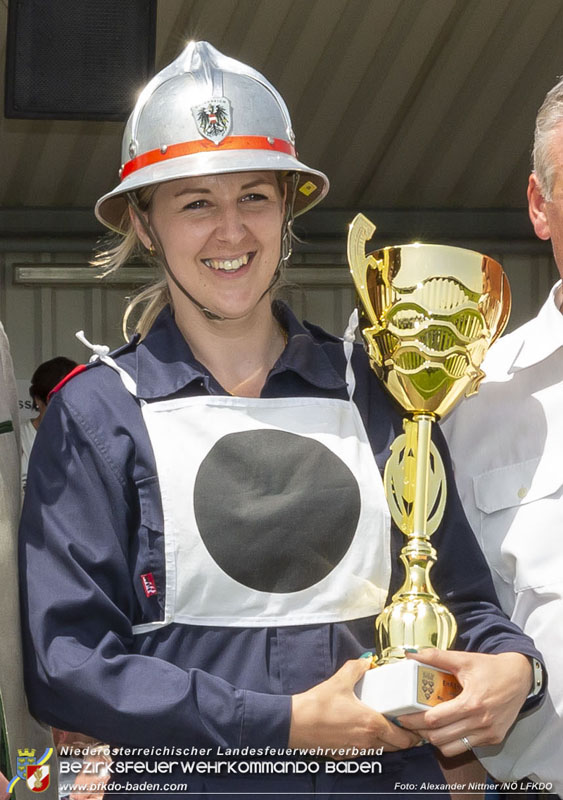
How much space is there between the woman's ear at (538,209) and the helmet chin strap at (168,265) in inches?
18.9

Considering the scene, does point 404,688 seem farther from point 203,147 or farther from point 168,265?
point 203,147

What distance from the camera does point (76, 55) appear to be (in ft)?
14.9

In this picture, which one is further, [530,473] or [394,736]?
[530,473]

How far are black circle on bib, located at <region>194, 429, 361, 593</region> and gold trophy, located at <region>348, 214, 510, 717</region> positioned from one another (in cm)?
10

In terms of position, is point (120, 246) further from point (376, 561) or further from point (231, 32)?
point (231, 32)

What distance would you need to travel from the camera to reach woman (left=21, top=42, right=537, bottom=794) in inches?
74.7

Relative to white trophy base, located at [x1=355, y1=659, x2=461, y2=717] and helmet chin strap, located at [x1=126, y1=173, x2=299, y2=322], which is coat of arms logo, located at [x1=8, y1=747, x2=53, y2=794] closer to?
white trophy base, located at [x1=355, y1=659, x2=461, y2=717]

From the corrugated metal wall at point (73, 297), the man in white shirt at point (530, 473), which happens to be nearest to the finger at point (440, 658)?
the man in white shirt at point (530, 473)

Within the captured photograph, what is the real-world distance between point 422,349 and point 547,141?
0.56m

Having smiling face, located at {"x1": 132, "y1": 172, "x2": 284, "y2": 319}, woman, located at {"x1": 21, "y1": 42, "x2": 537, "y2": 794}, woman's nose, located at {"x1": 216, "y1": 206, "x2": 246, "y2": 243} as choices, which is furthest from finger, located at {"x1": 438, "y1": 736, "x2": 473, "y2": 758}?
woman's nose, located at {"x1": 216, "y1": 206, "x2": 246, "y2": 243}

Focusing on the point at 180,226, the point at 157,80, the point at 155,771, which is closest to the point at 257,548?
the point at 155,771

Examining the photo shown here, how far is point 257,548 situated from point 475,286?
0.61m

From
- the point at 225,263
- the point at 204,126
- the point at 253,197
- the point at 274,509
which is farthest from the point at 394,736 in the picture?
the point at 204,126

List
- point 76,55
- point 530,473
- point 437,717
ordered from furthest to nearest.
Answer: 1. point 76,55
2. point 530,473
3. point 437,717
